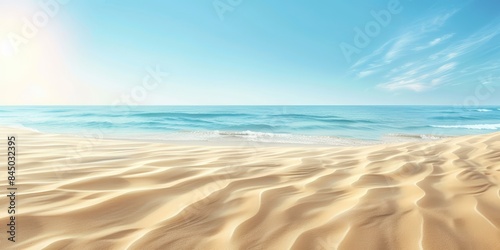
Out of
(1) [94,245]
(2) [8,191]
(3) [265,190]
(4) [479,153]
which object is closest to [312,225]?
(3) [265,190]

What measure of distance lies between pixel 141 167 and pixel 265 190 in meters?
1.61

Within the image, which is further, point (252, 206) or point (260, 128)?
point (260, 128)

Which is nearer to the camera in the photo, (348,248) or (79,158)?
(348,248)

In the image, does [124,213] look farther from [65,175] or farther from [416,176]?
[416,176]

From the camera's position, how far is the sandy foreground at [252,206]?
1.44 metres

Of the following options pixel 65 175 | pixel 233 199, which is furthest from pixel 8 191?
pixel 233 199

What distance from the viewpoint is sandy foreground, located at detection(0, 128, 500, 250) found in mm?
1436

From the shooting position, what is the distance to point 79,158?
3580 millimetres

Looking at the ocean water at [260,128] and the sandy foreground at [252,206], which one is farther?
the ocean water at [260,128]

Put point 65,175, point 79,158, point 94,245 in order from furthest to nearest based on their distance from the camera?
point 79,158 → point 65,175 → point 94,245

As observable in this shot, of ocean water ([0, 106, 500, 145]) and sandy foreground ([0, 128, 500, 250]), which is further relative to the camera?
ocean water ([0, 106, 500, 145])

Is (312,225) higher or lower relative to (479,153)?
lower

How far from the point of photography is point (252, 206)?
6.17 feet

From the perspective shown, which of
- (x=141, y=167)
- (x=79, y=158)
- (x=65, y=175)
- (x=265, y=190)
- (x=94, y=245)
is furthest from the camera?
(x=79, y=158)
